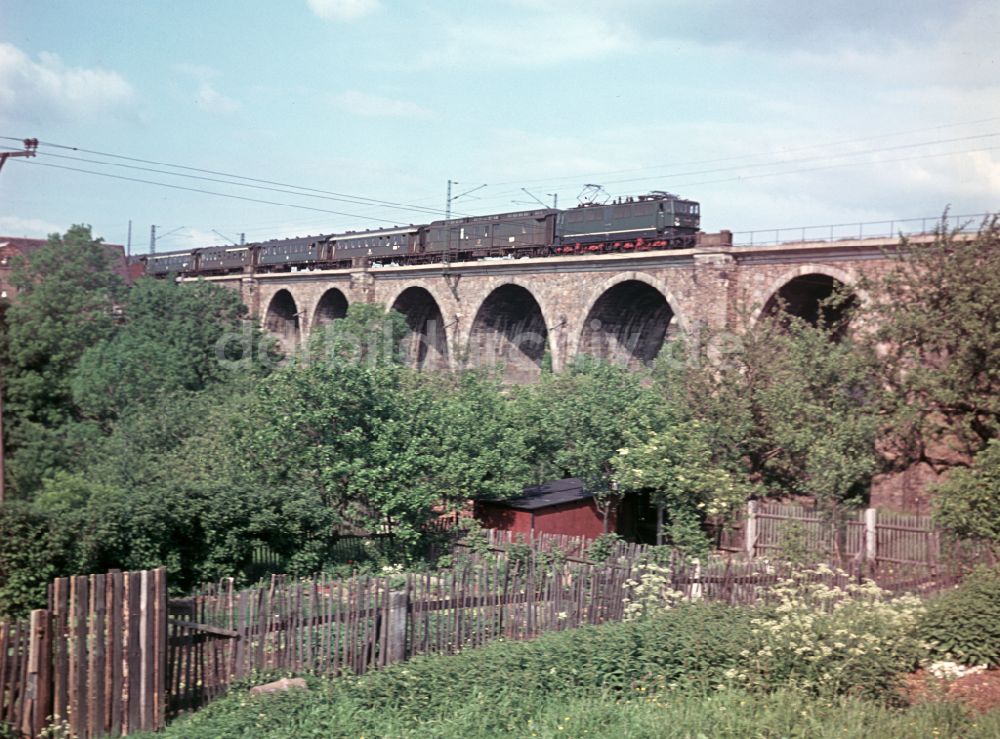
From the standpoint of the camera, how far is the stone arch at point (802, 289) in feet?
82.9

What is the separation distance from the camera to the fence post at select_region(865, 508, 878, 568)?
49.6 feet

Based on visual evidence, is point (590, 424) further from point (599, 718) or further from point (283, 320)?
point (283, 320)

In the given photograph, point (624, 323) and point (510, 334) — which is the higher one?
point (510, 334)

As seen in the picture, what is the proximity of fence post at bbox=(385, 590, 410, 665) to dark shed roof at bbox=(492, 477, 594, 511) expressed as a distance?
8.42 metres

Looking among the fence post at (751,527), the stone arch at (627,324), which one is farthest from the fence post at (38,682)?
the stone arch at (627,324)

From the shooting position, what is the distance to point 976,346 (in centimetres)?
1619

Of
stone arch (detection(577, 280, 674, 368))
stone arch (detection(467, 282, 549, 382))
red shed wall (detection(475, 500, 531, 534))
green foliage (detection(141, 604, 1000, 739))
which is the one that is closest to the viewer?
green foliage (detection(141, 604, 1000, 739))

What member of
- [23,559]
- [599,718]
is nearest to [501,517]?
[23,559]

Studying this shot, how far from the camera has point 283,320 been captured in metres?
56.4

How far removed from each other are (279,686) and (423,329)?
39.0m

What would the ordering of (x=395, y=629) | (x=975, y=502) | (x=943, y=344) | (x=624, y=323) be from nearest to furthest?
1. (x=395, y=629)
2. (x=975, y=502)
3. (x=943, y=344)
4. (x=624, y=323)

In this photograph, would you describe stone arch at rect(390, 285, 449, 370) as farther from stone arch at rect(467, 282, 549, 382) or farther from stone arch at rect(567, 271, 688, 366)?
stone arch at rect(567, 271, 688, 366)

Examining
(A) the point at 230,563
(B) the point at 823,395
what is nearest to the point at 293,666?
(A) the point at 230,563

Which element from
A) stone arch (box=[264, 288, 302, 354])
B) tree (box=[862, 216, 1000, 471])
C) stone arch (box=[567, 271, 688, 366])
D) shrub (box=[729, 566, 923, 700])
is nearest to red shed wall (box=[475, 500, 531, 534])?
tree (box=[862, 216, 1000, 471])
